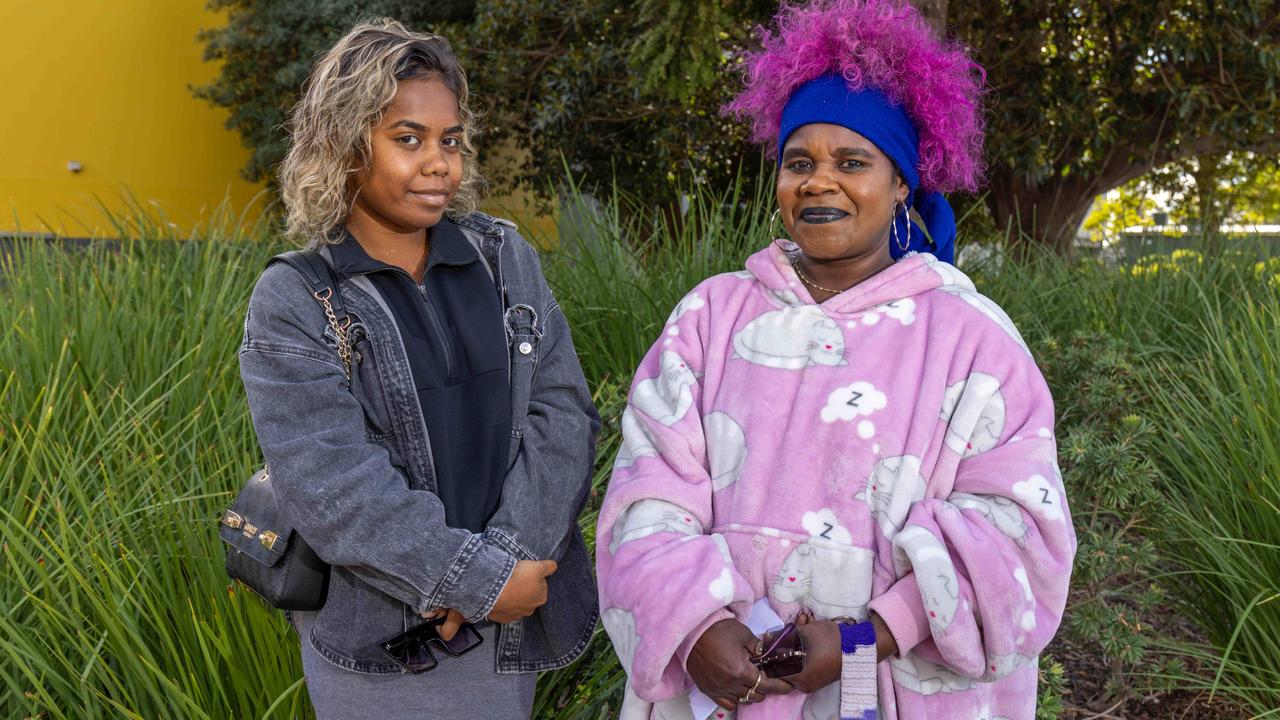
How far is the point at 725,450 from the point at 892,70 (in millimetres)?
Result: 753

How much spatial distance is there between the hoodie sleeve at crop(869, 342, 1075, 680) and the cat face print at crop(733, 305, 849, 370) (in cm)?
24

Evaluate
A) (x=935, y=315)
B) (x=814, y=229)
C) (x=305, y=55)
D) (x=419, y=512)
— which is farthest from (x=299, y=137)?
(x=305, y=55)

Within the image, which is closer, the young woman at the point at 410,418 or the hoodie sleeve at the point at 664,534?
the hoodie sleeve at the point at 664,534

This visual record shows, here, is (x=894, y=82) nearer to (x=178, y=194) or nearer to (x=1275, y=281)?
(x=1275, y=281)

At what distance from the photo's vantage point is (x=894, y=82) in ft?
6.63

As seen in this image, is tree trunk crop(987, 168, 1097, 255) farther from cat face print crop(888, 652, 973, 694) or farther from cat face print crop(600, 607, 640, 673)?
cat face print crop(600, 607, 640, 673)

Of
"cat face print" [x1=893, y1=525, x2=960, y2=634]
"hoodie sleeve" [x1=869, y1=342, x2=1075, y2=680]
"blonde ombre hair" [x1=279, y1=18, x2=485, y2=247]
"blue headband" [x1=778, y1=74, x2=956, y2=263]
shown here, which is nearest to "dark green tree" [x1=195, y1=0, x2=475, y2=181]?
"blonde ombre hair" [x1=279, y1=18, x2=485, y2=247]

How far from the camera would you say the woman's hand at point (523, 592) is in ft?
6.49

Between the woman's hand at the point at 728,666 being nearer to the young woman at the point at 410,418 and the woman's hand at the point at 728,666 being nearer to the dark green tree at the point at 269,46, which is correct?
the young woman at the point at 410,418

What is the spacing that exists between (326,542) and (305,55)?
12.1 metres

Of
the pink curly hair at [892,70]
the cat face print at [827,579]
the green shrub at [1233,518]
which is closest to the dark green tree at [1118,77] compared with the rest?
the green shrub at [1233,518]

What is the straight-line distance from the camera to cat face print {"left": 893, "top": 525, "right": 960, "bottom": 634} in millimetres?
1717

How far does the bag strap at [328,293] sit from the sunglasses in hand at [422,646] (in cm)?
47

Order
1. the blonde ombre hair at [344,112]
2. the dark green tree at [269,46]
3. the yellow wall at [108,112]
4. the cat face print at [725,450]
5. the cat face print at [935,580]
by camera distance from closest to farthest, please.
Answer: the cat face print at [935,580], the cat face print at [725,450], the blonde ombre hair at [344,112], the dark green tree at [269,46], the yellow wall at [108,112]
